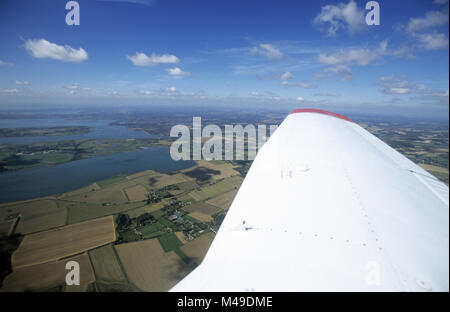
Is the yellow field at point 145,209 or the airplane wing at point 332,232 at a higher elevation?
the airplane wing at point 332,232

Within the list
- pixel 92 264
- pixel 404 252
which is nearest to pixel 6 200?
pixel 92 264

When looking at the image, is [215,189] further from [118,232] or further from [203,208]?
[118,232]

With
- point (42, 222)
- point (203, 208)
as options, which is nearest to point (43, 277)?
point (42, 222)

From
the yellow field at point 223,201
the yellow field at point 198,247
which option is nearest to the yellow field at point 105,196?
the yellow field at point 223,201

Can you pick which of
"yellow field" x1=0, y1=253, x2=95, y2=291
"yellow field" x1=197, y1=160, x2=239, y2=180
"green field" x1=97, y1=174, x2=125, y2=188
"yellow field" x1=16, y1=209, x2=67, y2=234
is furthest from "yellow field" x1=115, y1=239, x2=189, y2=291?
"yellow field" x1=197, y1=160, x2=239, y2=180

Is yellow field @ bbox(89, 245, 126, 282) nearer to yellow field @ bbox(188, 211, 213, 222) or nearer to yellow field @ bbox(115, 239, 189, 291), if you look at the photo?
yellow field @ bbox(115, 239, 189, 291)

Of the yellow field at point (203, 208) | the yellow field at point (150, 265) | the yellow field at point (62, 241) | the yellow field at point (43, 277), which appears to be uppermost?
the yellow field at point (203, 208)

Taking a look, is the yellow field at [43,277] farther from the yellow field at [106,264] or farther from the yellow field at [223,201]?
the yellow field at [223,201]
